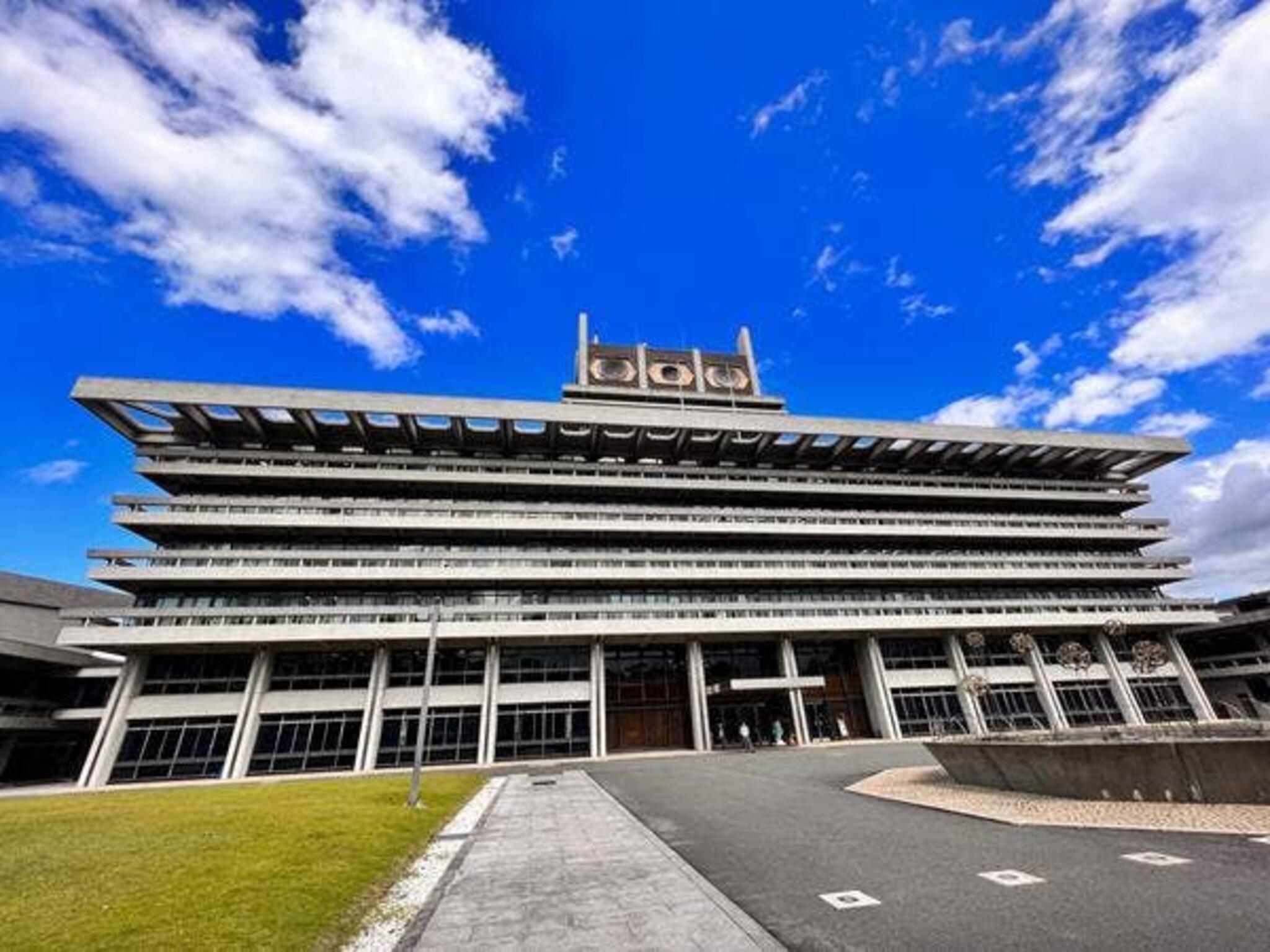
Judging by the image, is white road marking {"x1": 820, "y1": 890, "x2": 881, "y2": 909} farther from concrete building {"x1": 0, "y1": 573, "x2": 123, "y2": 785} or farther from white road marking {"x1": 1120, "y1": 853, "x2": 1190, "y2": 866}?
concrete building {"x1": 0, "y1": 573, "x2": 123, "y2": 785}

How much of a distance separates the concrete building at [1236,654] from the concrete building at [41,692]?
8534 centimetres

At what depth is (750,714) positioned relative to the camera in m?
43.1

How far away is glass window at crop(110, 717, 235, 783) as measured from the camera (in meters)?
34.4

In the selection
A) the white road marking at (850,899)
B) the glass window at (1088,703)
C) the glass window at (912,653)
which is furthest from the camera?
the glass window at (1088,703)

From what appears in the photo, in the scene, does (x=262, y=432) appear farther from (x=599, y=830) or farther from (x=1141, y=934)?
(x=1141, y=934)

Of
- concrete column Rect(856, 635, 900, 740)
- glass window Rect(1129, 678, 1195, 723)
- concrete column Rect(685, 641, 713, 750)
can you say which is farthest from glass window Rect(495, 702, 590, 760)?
glass window Rect(1129, 678, 1195, 723)

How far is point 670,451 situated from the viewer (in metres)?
50.6

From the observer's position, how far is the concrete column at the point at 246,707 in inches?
1353

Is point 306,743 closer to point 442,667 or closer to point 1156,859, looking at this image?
point 442,667

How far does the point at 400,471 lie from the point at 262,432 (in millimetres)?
10230

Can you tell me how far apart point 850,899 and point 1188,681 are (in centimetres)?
6028

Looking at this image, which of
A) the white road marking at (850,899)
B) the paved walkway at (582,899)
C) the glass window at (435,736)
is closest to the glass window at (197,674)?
the glass window at (435,736)

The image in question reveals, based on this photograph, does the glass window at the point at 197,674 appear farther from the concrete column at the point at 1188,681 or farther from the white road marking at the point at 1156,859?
the concrete column at the point at 1188,681

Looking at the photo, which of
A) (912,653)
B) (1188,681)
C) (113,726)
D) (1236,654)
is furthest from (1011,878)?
(1236,654)
